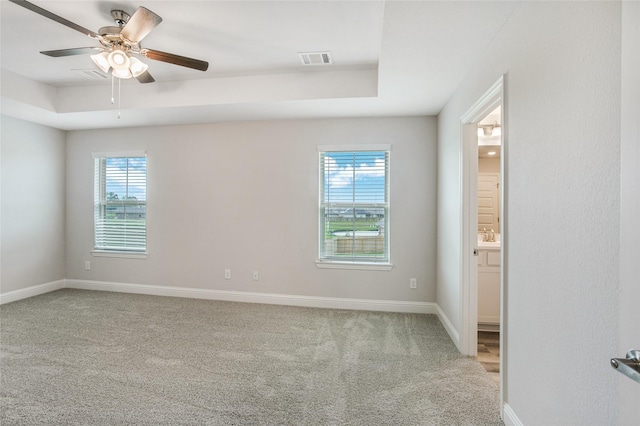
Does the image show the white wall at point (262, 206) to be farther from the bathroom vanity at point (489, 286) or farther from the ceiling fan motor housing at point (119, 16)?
the ceiling fan motor housing at point (119, 16)

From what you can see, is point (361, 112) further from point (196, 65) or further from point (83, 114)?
point (83, 114)

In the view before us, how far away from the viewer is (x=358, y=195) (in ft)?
13.0

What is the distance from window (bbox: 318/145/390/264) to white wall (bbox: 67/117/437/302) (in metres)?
0.12

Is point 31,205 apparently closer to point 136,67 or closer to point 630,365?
point 136,67

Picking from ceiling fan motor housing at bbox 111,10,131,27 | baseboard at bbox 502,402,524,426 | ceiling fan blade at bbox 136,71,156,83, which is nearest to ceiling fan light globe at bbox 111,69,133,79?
ceiling fan blade at bbox 136,71,156,83

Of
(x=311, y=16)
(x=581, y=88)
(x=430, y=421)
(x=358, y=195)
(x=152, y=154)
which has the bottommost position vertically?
(x=430, y=421)

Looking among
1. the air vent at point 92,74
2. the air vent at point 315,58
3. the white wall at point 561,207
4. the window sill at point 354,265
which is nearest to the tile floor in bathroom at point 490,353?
the white wall at point 561,207

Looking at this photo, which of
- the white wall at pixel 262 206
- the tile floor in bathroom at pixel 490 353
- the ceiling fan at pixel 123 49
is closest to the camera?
the ceiling fan at pixel 123 49

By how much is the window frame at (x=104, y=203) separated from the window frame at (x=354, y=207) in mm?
2628

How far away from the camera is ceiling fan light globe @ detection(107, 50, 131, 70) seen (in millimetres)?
2219

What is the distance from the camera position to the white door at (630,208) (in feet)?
2.34

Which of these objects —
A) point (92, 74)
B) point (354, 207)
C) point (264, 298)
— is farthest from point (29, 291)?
point (354, 207)

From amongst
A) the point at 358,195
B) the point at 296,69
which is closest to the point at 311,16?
the point at 296,69

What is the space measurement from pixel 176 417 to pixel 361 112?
11.1ft
